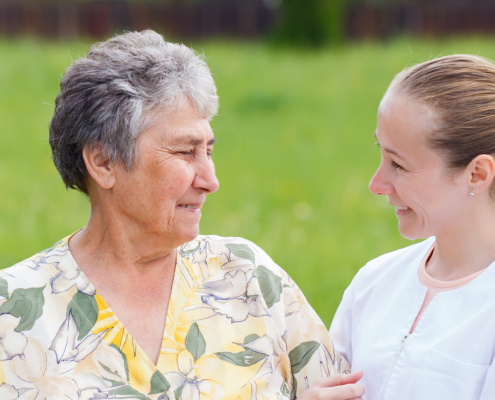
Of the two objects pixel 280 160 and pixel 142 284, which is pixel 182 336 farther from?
pixel 280 160

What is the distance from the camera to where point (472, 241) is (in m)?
2.01

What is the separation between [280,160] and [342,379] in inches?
228

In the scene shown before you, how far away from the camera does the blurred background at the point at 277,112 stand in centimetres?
597

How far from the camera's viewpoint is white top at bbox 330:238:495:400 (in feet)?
6.15

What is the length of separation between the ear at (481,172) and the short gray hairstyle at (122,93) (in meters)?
0.86

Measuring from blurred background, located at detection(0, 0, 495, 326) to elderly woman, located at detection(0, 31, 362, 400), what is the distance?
0.41m

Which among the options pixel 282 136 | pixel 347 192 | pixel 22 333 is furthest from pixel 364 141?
pixel 22 333

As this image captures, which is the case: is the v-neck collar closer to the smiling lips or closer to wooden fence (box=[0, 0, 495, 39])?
the smiling lips

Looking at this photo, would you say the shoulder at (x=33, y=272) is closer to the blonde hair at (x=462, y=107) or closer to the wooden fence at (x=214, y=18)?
the blonde hair at (x=462, y=107)

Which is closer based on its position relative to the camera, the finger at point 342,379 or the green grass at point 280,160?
the finger at point 342,379

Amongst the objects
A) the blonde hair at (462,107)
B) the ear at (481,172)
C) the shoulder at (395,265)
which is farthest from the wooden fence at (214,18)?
the ear at (481,172)

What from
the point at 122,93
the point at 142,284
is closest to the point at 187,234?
the point at 142,284

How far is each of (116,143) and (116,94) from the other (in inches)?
6.1

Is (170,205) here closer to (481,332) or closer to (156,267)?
(156,267)
